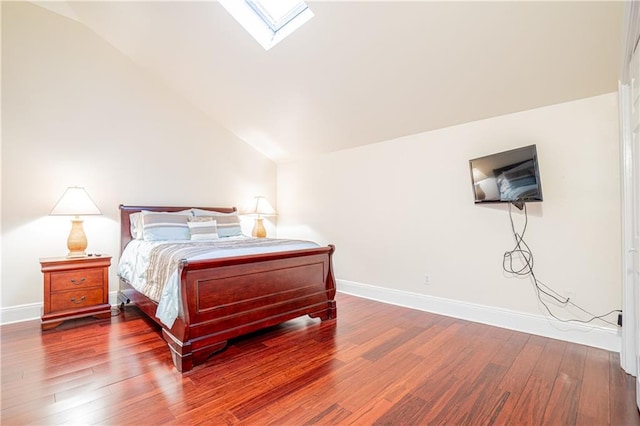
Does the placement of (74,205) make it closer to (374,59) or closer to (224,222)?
(224,222)

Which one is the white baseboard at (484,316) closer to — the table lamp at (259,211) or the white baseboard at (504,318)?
the white baseboard at (504,318)

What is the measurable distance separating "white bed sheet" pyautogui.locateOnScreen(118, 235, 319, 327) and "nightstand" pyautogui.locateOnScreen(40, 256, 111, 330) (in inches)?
10.6

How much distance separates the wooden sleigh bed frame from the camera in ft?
6.99

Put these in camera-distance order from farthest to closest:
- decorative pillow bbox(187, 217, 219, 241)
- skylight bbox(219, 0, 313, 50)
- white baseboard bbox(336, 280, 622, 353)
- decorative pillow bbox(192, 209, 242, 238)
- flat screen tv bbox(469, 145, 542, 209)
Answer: decorative pillow bbox(192, 209, 242, 238) → decorative pillow bbox(187, 217, 219, 241) → skylight bbox(219, 0, 313, 50) → flat screen tv bbox(469, 145, 542, 209) → white baseboard bbox(336, 280, 622, 353)

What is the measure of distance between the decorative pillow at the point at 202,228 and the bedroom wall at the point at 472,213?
1591 mm

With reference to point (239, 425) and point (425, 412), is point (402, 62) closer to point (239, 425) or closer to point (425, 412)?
point (425, 412)

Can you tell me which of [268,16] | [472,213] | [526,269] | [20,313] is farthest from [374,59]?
[20,313]

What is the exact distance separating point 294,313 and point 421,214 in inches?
73.3

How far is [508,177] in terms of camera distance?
8.84 feet

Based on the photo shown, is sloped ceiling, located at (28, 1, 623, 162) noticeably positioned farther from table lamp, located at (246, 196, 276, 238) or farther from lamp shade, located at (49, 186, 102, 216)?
lamp shade, located at (49, 186, 102, 216)

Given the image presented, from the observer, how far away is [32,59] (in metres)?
3.17

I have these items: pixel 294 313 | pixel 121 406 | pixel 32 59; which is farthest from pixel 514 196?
pixel 32 59

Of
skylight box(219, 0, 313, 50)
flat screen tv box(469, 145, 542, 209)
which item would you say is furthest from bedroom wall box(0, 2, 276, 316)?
flat screen tv box(469, 145, 542, 209)

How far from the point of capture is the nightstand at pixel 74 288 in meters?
2.86
